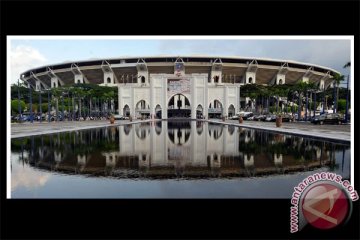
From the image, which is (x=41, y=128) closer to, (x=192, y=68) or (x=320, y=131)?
(x=320, y=131)

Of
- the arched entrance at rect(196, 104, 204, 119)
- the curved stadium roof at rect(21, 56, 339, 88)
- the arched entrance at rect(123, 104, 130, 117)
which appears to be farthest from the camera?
the curved stadium roof at rect(21, 56, 339, 88)

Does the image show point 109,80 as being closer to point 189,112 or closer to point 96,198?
point 189,112

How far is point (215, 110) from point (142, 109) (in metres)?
19.3

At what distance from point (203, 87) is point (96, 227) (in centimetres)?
6474

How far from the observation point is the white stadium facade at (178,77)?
224 feet

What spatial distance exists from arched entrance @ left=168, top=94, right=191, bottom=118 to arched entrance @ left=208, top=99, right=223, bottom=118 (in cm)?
584

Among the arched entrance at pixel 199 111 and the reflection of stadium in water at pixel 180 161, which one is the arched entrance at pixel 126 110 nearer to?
the arched entrance at pixel 199 111

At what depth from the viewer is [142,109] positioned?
72.3 meters

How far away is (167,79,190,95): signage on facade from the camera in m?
67.6

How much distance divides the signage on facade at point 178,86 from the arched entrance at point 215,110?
9049mm

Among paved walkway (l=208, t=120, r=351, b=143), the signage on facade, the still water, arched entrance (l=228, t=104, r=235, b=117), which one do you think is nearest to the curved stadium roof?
→ the signage on facade

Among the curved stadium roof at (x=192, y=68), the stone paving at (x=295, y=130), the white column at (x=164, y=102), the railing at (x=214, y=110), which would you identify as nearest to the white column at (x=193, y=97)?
the railing at (x=214, y=110)

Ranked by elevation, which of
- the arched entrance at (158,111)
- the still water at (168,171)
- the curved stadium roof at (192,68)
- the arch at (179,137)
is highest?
the curved stadium roof at (192,68)

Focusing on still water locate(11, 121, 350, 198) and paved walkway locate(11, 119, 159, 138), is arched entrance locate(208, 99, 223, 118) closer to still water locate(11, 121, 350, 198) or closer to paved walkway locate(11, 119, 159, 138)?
paved walkway locate(11, 119, 159, 138)
